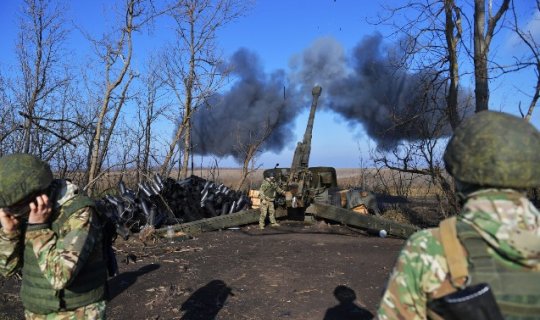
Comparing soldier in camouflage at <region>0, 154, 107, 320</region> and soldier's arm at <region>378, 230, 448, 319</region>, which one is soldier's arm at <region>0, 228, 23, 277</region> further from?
soldier's arm at <region>378, 230, 448, 319</region>

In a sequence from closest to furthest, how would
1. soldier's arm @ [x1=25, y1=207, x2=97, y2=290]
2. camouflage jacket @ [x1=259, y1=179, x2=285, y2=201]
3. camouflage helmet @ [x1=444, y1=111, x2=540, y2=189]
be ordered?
camouflage helmet @ [x1=444, y1=111, x2=540, y2=189]
soldier's arm @ [x1=25, y1=207, x2=97, y2=290]
camouflage jacket @ [x1=259, y1=179, x2=285, y2=201]

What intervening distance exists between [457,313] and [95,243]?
1849 mm

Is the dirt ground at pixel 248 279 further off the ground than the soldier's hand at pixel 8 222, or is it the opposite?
the soldier's hand at pixel 8 222

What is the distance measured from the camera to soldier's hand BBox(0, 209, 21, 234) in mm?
2588

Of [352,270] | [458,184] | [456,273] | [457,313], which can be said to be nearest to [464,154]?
[458,184]

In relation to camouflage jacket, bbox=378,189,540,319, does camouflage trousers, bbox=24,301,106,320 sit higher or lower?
lower

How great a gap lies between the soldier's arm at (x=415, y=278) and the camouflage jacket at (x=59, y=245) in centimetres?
150

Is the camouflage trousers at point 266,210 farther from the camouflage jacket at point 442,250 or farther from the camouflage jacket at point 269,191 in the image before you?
the camouflage jacket at point 442,250

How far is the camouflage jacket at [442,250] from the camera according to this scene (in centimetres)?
167

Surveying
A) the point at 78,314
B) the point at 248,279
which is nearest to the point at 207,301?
the point at 248,279

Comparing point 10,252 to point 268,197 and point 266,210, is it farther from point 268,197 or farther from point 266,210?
point 266,210

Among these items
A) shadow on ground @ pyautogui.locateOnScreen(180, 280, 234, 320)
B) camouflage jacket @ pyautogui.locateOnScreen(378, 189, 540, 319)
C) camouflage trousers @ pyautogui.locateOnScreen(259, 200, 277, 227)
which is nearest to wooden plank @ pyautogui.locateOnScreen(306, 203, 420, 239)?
camouflage trousers @ pyautogui.locateOnScreen(259, 200, 277, 227)

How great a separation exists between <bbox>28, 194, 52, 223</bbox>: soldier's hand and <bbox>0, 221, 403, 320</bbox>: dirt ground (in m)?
3.39

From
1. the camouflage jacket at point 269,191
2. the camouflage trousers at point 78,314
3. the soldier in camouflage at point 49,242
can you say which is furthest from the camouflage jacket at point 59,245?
the camouflage jacket at point 269,191
